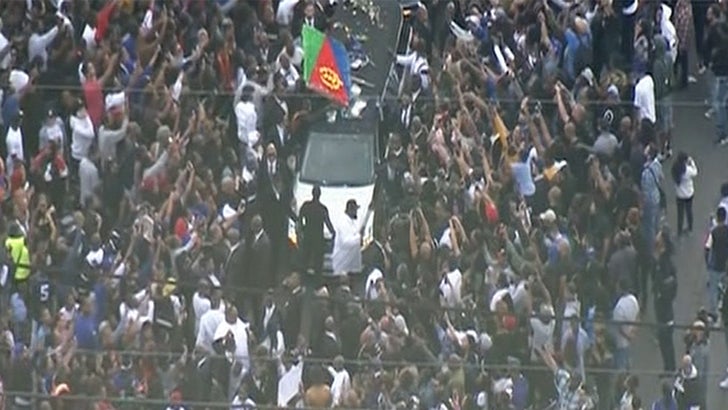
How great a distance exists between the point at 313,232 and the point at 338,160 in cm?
138

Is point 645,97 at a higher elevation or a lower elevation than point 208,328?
higher

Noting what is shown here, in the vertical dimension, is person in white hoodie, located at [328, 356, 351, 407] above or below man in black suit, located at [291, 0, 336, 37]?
below

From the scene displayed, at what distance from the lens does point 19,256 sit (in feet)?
72.9

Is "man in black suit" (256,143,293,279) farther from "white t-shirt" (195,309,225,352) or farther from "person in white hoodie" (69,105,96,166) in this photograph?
"person in white hoodie" (69,105,96,166)

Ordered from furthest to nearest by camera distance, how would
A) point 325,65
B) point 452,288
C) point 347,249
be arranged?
point 325,65, point 347,249, point 452,288

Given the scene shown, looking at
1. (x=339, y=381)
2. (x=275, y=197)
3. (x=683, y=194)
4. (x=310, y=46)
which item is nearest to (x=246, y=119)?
(x=310, y=46)

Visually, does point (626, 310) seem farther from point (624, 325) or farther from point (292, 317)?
point (292, 317)

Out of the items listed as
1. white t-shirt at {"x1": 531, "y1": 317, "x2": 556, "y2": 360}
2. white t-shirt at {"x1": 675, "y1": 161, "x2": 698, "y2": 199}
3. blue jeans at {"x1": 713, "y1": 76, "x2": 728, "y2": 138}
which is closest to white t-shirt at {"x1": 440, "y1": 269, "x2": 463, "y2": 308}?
white t-shirt at {"x1": 531, "y1": 317, "x2": 556, "y2": 360}

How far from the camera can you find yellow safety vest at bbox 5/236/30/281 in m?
22.1

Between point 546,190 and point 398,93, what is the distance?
2.07 metres

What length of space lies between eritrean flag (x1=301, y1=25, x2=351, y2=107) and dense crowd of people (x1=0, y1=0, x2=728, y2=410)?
49cm

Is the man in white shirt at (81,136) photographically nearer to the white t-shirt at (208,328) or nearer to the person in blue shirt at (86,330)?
the person in blue shirt at (86,330)

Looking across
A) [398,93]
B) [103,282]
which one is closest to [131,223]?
[103,282]

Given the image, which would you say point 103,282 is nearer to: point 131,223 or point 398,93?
point 131,223
